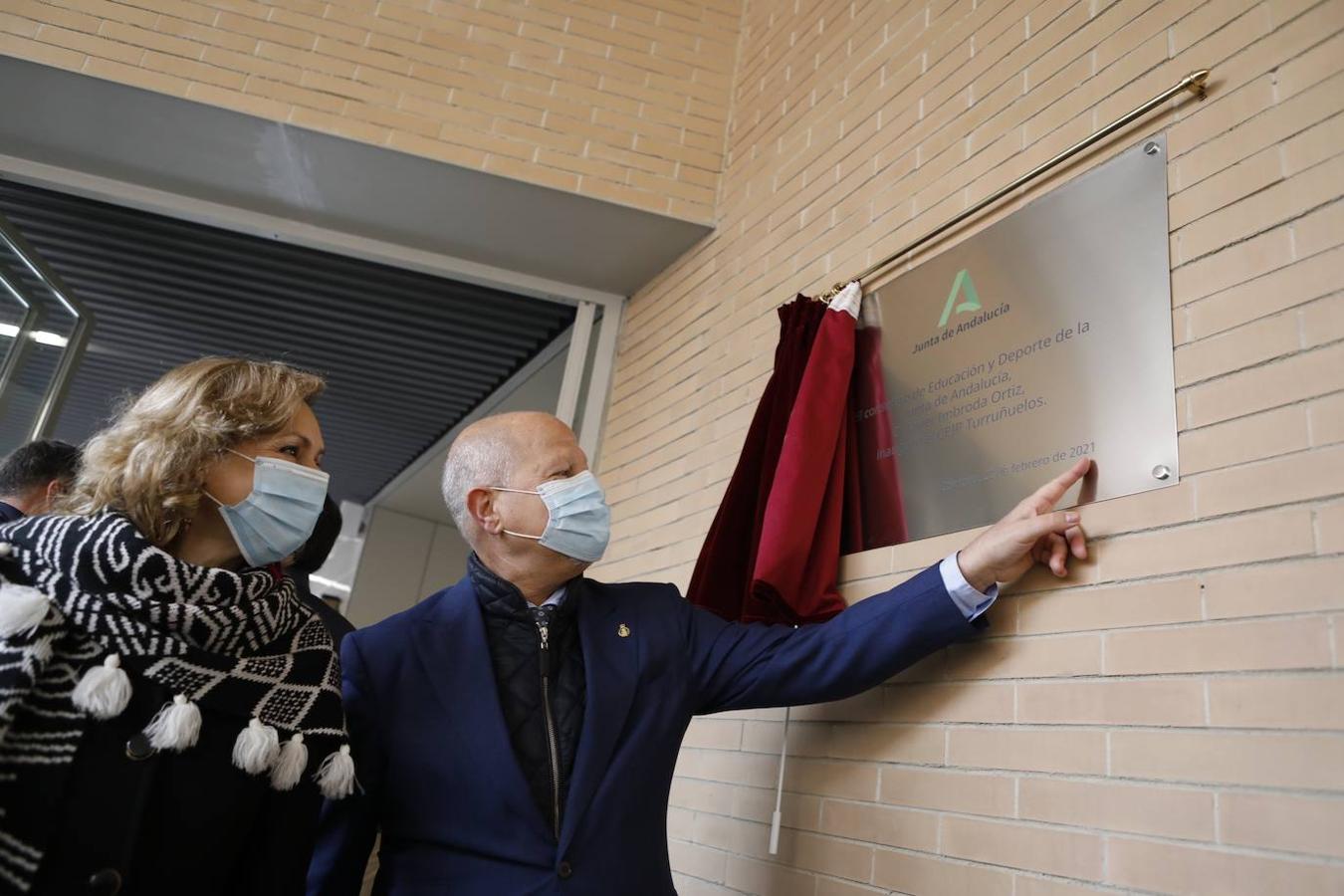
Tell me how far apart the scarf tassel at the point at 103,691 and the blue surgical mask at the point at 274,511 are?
306 millimetres

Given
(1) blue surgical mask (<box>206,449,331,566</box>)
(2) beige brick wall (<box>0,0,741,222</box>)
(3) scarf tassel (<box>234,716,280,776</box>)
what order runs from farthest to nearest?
(2) beige brick wall (<box>0,0,741,222</box>), (1) blue surgical mask (<box>206,449,331,566</box>), (3) scarf tassel (<box>234,716,280,776</box>)

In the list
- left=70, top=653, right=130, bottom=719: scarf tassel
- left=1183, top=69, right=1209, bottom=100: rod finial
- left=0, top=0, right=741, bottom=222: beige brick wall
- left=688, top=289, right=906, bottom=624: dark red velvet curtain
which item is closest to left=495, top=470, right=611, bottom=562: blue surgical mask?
left=688, top=289, right=906, bottom=624: dark red velvet curtain

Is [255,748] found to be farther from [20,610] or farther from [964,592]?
[964,592]

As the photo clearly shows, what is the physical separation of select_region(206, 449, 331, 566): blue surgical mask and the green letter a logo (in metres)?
1.27

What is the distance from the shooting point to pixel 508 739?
1745mm

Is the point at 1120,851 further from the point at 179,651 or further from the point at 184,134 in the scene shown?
the point at 184,134

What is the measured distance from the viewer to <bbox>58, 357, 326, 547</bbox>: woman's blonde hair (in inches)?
60.6

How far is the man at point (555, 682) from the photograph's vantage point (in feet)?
5.52

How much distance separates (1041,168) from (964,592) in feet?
2.78

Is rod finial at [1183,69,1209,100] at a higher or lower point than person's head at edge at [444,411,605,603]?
higher

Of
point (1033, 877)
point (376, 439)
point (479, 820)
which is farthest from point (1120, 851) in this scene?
point (376, 439)

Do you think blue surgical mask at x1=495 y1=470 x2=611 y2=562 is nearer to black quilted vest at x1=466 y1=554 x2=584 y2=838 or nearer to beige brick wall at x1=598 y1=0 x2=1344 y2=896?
black quilted vest at x1=466 y1=554 x2=584 y2=838

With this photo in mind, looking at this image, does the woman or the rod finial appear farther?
the rod finial

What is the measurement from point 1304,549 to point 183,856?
5.25 ft
